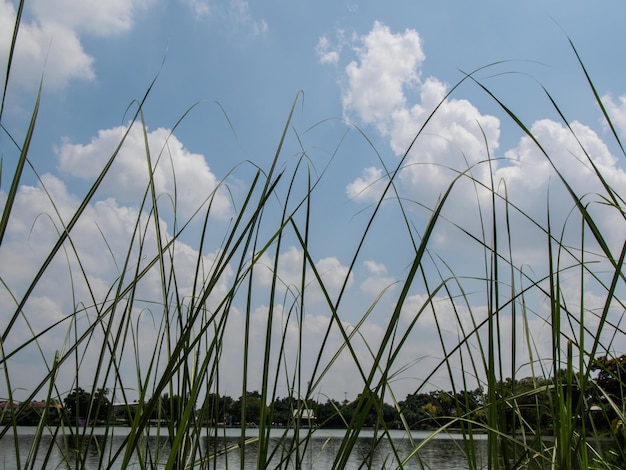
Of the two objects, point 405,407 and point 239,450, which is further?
point 239,450

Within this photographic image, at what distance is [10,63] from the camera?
2.78ft

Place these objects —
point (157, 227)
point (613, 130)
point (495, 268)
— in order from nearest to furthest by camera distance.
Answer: point (613, 130) < point (157, 227) < point (495, 268)

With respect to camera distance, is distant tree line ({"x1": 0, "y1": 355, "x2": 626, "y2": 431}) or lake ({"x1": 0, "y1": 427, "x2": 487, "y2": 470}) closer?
distant tree line ({"x1": 0, "y1": 355, "x2": 626, "y2": 431})

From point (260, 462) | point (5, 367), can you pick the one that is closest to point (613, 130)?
point (260, 462)

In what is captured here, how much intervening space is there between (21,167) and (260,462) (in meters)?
0.60

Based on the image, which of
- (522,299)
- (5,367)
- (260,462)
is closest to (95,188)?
(5,367)

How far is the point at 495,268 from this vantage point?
121 centimetres

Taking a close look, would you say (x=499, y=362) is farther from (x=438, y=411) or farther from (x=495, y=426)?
(x=438, y=411)

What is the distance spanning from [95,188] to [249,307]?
343mm

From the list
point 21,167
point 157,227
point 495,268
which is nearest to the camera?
point 21,167

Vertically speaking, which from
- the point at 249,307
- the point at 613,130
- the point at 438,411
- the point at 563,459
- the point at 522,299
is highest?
the point at 613,130

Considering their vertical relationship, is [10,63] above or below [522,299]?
above

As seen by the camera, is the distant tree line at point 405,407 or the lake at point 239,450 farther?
the lake at point 239,450

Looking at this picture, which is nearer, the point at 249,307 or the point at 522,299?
the point at 249,307
